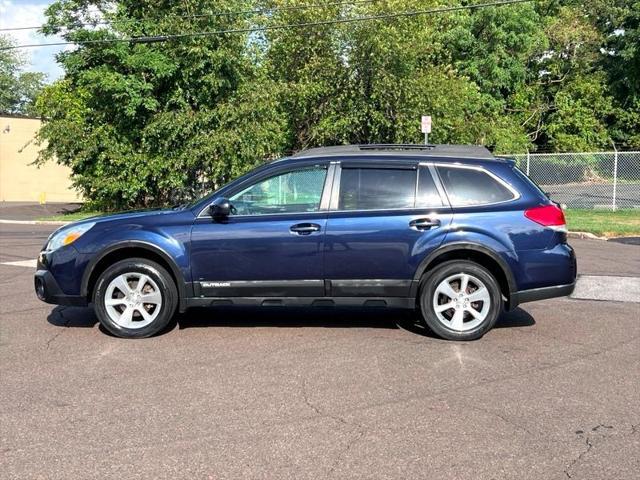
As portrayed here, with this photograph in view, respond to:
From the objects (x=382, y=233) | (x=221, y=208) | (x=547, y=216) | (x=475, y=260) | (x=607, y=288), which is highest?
(x=221, y=208)

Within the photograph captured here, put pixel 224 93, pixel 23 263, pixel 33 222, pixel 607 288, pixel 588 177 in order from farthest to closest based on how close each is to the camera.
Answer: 1. pixel 33 222
2. pixel 588 177
3. pixel 224 93
4. pixel 23 263
5. pixel 607 288

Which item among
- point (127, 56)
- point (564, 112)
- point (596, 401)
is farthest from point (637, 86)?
point (596, 401)

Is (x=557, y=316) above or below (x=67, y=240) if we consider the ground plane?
below

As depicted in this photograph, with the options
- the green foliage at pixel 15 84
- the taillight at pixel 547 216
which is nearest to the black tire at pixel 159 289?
the taillight at pixel 547 216

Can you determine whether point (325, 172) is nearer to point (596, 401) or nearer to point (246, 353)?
point (246, 353)

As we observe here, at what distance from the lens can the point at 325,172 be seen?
643cm

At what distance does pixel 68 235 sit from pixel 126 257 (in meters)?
0.61

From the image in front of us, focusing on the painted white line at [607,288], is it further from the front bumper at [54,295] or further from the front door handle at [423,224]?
the front bumper at [54,295]

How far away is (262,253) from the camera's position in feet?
20.4

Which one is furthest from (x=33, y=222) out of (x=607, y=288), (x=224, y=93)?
(x=607, y=288)

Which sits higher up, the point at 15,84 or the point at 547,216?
the point at 15,84

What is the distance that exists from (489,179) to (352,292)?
1733 mm

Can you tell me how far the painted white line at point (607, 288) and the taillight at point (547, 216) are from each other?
243cm

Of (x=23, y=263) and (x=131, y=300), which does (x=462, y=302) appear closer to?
(x=131, y=300)
